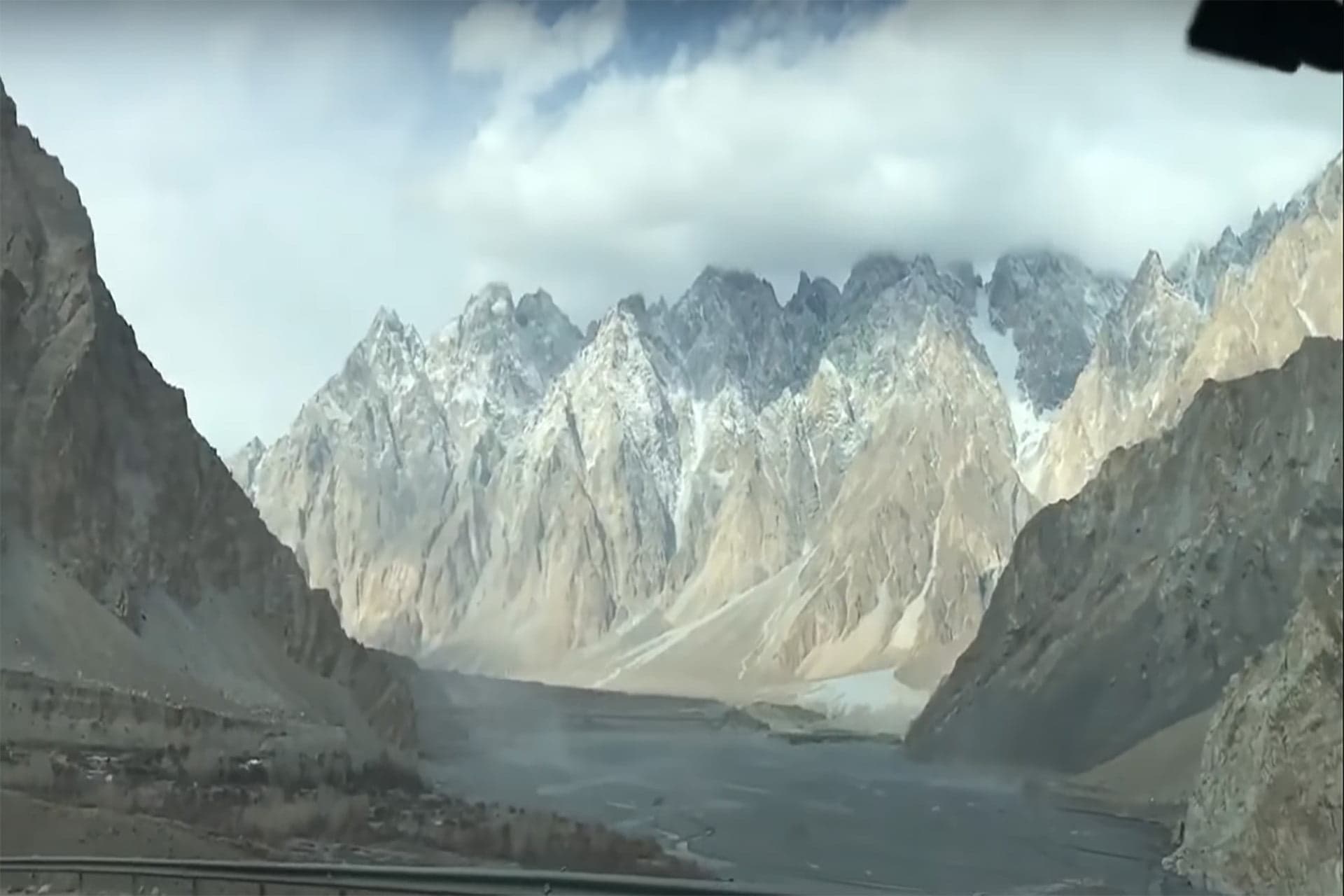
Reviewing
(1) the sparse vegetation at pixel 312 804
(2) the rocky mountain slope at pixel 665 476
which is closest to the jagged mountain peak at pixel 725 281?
(2) the rocky mountain slope at pixel 665 476

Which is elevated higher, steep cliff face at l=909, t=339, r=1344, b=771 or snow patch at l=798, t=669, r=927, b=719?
steep cliff face at l=909, t=339, r=1344, b=771

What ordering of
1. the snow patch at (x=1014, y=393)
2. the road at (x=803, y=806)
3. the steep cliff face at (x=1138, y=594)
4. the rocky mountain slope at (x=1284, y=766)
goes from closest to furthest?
the rocky mountain slope at (x=1284, y=766) < the road at (x=803, y=806) < the steep cliff face at (x=1138, y=594) < the snow patch at (x=1014, y=393)

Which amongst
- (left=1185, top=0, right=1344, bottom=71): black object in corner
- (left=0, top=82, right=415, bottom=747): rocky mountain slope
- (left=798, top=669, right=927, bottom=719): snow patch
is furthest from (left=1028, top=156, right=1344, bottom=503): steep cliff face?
(left=0, top=82, right=415, bottom=747): rocky mountain slope

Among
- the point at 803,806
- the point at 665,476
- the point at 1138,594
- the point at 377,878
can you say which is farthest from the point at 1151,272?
the point at 665,476

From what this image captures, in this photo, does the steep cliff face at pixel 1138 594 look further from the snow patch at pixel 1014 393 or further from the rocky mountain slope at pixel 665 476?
the snow patch at pixel 1014 393

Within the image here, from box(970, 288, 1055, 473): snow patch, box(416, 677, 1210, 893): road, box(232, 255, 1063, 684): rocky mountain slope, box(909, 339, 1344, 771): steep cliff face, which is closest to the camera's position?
box(416, 677, 1210, 893): road

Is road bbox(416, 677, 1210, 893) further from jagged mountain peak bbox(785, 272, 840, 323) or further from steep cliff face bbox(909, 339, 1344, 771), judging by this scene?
jagged mountain peak bbox(785, 272, 840, 323)

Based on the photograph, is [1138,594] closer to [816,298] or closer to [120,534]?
[816,298]
